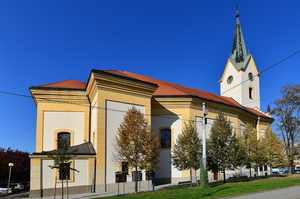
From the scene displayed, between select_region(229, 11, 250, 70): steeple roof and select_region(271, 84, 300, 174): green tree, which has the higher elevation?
select_region(229, 11, 250, 70): steeple roof

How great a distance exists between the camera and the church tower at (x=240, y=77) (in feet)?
155

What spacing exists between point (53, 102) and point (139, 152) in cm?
1147

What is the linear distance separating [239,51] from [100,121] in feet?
117

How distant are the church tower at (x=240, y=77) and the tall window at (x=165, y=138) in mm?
23501

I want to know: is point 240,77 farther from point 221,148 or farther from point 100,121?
point 100,121

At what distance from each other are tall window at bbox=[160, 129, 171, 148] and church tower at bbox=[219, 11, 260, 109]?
23.5 meters

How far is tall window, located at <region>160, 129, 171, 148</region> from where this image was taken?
90.1 feet

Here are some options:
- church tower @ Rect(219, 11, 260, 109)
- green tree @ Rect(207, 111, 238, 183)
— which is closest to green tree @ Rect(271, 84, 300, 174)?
church tower @ Rect(219, 11, 260, 109)

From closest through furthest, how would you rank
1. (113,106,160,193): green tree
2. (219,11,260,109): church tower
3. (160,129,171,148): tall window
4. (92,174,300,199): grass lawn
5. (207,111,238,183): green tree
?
(92,174,300,199): grass lawn
(113,106,160,193): green tree
(207,111,238,183): green tree
(160,129,171,148): tall window
(219,11,260,109): church tower

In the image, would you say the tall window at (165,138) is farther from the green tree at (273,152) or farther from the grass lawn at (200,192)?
the green tree at (273,152)

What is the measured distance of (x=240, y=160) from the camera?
25.7 metres

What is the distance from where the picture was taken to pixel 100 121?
838 inches

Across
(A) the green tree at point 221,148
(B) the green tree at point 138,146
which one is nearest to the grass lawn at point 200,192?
(B) the green tree at point 138,146

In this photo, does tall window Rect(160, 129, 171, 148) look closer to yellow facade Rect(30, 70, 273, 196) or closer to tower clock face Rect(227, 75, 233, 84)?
yellow facade Rect(30, 70, 273, 196)
